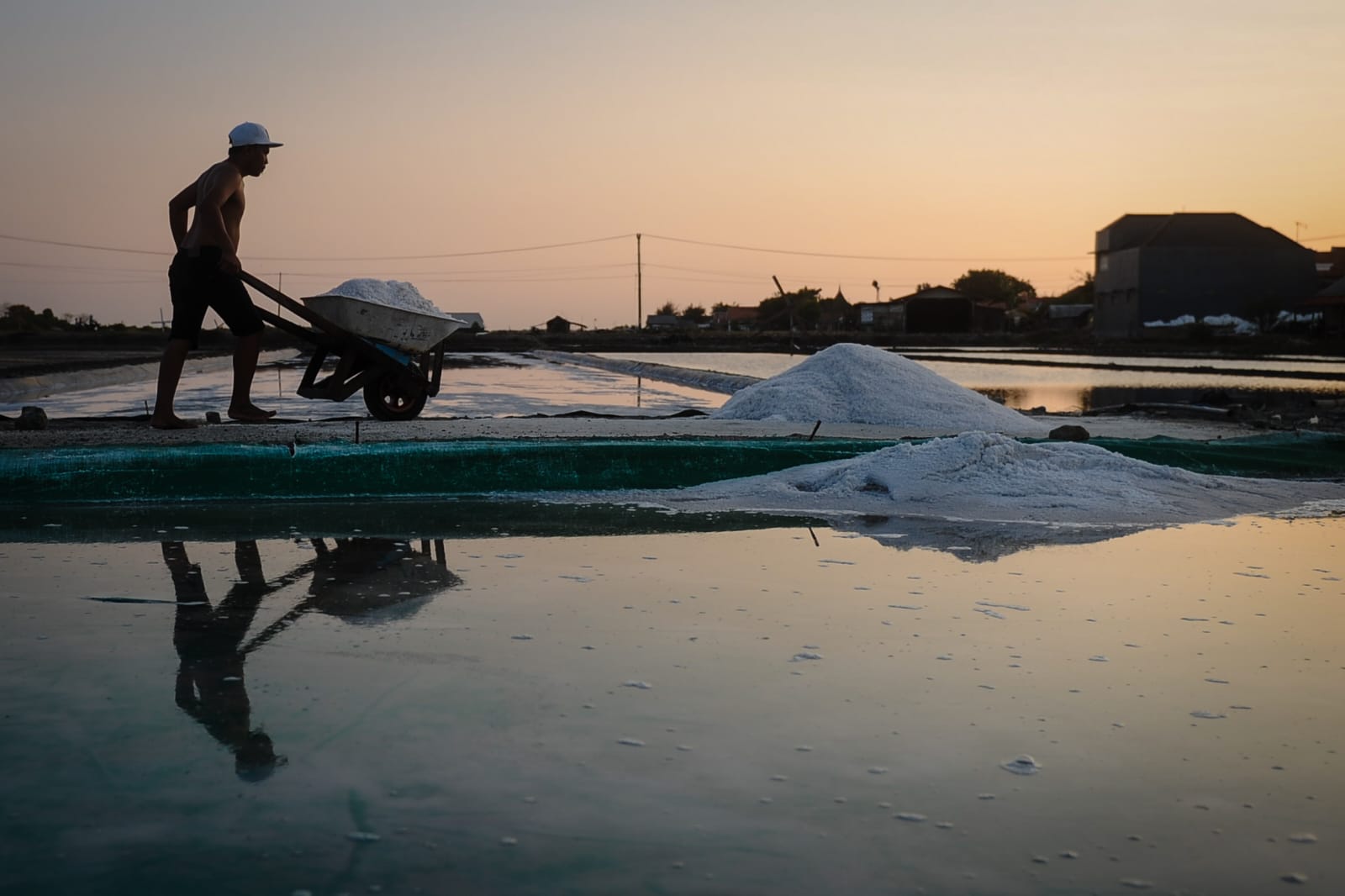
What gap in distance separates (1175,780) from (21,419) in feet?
19.4

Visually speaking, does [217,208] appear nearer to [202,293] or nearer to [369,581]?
[202,293]

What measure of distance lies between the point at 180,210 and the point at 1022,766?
496 cm

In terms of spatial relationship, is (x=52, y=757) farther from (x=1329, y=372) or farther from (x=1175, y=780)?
(x=1329, y=372)

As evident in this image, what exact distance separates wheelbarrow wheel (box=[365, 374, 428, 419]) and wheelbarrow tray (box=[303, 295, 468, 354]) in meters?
0.19

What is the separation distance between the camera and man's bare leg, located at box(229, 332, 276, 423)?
5.98 metres

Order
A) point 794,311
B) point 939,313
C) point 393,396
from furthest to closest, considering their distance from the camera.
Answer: point 794,311 < point 939,313 < point 393,396

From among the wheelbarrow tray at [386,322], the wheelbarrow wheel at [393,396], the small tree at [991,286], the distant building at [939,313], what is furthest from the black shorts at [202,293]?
the small tree at [991,286]

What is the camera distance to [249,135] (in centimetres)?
578

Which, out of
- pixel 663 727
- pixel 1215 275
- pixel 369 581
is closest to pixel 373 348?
pixel 369 581

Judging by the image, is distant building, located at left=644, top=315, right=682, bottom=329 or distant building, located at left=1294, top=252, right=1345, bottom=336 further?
distant building, located at left=644, top=315, right=682, bottom=329

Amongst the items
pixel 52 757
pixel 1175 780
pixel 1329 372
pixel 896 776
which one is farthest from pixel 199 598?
pixel 1329 372

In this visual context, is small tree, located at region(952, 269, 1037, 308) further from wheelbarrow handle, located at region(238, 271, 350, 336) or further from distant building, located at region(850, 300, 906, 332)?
wheelbarrow handle, located at region(238, 271, 350, 336)

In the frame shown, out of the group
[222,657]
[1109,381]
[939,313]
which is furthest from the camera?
[939,313]

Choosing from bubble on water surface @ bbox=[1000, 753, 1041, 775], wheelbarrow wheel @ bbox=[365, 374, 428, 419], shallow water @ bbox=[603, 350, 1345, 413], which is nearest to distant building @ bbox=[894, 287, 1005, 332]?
shallow water @ bbox=[603, 350, 1345, 413]
